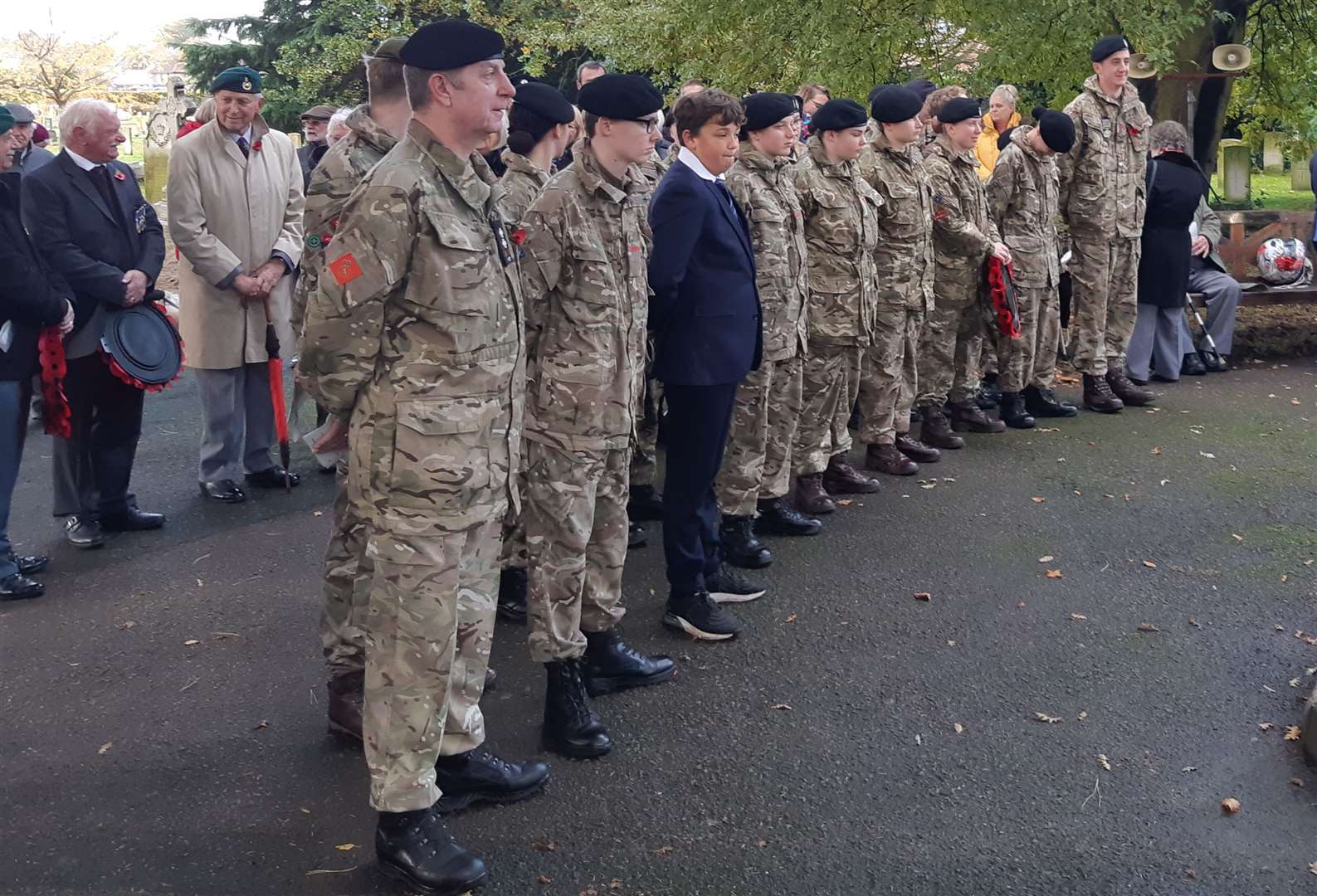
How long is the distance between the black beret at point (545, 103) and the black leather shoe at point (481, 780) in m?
2.43

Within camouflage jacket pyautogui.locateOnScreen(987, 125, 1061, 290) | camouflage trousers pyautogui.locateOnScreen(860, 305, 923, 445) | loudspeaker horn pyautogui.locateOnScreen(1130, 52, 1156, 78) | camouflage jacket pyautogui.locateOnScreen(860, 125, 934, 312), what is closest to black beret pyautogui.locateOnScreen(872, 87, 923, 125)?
camouflage jacket pyautogui.locateOnScreen(860, 125, 934, 312)

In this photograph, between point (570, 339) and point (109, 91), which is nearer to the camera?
point (570, 339)

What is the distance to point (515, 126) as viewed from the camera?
16.7 feet

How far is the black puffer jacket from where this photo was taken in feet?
18.6

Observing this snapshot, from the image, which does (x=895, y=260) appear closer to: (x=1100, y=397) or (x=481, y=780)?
(x=1100, y=397)

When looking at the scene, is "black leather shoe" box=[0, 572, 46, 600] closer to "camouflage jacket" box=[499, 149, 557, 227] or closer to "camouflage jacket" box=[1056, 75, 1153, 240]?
"camouflage jacket" box=[499, 149, 557, 227]

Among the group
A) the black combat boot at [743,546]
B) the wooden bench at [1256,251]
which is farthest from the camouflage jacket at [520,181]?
the wooden bench at [1256,251]

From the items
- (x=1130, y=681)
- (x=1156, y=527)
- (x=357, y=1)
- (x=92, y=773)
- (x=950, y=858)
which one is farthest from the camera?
(x=357, y=1)

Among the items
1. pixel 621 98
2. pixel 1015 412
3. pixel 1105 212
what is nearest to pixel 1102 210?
pixel 1105 212

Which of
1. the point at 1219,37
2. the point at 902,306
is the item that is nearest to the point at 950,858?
the point at 902,306

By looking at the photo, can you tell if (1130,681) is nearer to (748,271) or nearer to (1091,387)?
(748,271)

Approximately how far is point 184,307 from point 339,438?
3686mm

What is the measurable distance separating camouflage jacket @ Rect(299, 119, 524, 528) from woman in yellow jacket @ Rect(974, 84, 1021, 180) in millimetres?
8308

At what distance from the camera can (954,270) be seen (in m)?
7.98
